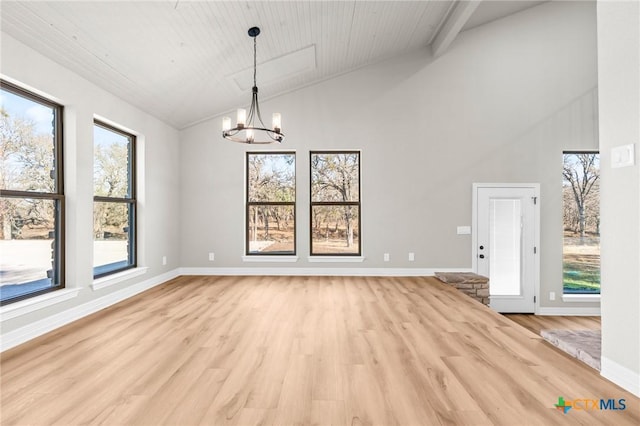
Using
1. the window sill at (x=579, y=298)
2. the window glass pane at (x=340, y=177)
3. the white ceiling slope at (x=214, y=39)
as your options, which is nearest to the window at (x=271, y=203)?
the window glass pane at (x=340, y=177)

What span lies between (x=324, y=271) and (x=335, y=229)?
2.52 ft

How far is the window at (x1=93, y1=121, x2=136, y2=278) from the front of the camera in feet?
12.2

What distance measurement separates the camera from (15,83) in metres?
2.62

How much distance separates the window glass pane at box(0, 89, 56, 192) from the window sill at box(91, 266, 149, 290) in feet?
3.76

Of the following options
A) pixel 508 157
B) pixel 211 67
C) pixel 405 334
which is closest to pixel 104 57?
pixel 211 67

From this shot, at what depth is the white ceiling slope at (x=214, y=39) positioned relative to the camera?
265cm

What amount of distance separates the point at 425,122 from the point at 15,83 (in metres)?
5.25

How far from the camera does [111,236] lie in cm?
396

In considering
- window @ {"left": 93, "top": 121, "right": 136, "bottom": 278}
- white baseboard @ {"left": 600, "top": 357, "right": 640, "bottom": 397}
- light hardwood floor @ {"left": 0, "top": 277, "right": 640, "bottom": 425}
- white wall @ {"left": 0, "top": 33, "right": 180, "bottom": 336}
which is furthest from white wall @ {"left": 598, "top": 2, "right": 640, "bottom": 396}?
window @ {"left": 93, "top": 121, "right": 136, "bottom": 278}

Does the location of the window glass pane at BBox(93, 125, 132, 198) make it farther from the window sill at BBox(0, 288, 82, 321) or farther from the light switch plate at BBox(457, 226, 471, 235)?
the light switch plate at BBox(457, 226, 471, 235)

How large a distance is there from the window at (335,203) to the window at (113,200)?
9.23ft

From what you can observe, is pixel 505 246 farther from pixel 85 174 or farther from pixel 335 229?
pixel 85 174

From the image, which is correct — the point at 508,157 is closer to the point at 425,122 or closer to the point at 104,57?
the point at 425,122

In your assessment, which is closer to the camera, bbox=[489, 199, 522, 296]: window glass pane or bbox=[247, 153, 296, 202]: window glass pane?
bbox=[489, 199, 522, 296]: window glass pane
